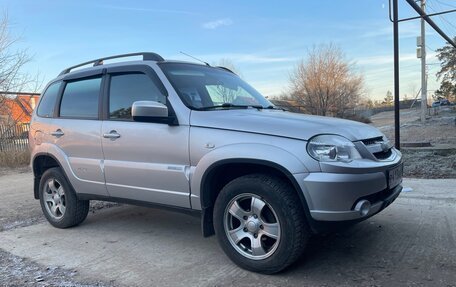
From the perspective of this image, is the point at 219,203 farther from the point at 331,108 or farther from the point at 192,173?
the point at 331,108

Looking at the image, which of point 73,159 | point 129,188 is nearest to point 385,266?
point 129,188

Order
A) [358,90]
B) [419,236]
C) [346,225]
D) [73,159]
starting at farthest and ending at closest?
A: [358,90]
[73,159]
[419,236]
[346,225]

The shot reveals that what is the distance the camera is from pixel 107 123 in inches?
184

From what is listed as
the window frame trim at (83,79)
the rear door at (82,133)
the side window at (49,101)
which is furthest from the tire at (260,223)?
the side window at (49,101)

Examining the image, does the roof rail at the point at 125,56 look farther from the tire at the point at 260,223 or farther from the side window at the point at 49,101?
the tire at the point at 260,223

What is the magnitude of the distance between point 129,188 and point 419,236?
10.3 feet

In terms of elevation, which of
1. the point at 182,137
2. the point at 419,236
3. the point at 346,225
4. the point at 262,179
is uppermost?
the point at 182,137

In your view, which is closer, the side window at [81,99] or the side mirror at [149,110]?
the side mirror at [149,110]

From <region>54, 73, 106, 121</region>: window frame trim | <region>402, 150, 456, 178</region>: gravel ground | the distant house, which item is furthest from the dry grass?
<region>402, 150, 456, 178</region>: gravel ground

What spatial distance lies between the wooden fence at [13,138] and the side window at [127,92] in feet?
33.6

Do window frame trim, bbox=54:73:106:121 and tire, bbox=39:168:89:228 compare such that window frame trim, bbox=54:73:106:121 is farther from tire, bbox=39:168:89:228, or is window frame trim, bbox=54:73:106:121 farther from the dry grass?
the dry grass

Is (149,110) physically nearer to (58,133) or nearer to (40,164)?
(58,133)

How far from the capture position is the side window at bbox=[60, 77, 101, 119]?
4977 mm

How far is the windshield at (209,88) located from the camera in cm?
426
